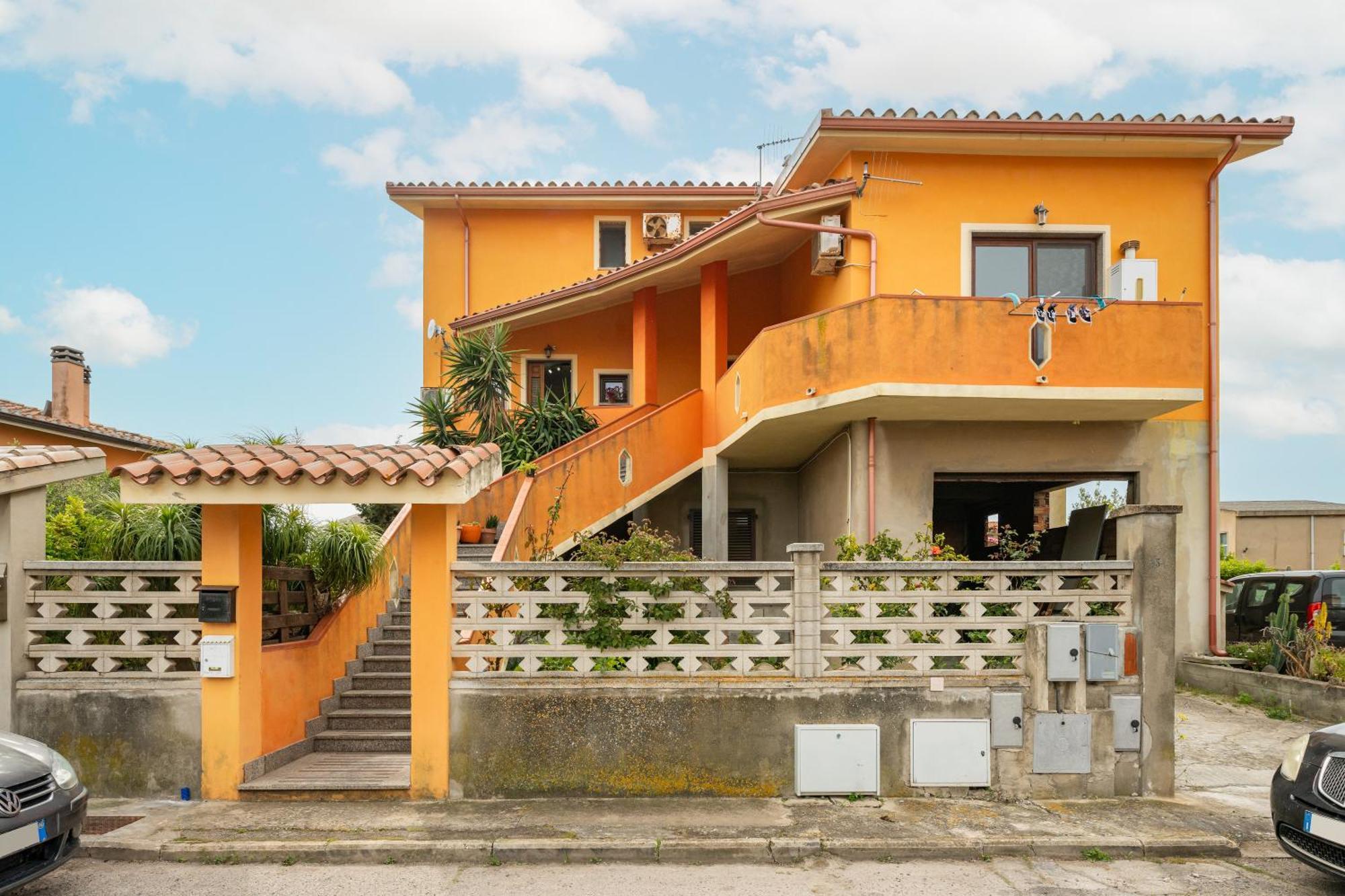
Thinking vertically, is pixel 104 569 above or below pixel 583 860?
above

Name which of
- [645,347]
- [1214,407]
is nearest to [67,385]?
[645,347]

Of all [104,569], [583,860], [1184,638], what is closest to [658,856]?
[583,860]

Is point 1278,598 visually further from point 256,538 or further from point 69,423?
point 69,423

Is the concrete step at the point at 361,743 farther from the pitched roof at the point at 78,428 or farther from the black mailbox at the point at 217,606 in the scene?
the pitched roof at the point at 78,428

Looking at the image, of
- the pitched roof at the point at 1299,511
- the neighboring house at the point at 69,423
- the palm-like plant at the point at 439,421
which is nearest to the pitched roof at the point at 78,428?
the neighboring house at the point at 69,423

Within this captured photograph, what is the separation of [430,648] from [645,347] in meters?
9.17

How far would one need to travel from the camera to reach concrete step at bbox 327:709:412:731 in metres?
8.79

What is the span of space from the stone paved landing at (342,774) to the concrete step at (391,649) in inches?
57.5

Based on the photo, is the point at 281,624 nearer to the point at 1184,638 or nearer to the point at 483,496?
the point at 483,496

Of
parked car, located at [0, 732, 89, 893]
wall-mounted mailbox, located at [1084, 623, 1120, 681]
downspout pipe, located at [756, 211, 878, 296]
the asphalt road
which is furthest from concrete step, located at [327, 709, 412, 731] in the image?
downspout pipe, located at [756, 211, 878, 296]

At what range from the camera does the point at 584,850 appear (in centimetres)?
634

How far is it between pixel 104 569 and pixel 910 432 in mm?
9479

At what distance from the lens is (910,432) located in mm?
12430

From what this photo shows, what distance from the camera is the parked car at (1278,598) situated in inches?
548
